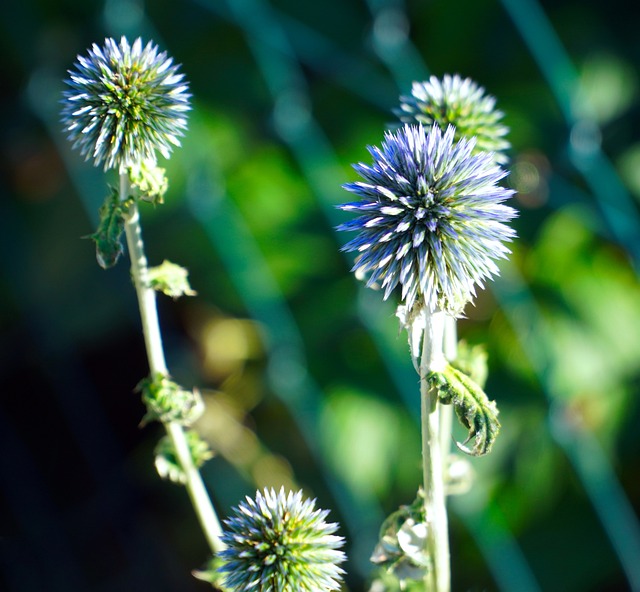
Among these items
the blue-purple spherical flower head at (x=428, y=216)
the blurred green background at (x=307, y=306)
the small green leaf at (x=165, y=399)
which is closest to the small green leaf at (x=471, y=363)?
the blue-purple spherical flower head at (x=428, y=216)

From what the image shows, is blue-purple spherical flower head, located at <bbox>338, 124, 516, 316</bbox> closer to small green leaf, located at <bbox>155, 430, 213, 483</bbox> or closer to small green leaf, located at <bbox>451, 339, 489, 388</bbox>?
small green leaf, located at <bbox>451, 339, 489, 388</bbox>

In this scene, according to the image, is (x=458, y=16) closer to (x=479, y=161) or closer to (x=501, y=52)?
(x=501, y=52)

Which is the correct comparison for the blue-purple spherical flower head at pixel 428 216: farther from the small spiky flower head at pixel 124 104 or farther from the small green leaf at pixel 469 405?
the small spiky flower head at pixel 124 104

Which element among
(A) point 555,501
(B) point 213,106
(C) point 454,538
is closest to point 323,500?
(C) point 454,538

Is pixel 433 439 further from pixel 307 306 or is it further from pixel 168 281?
pixel 307 306

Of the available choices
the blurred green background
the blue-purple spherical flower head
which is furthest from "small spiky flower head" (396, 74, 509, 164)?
the blurred green background
